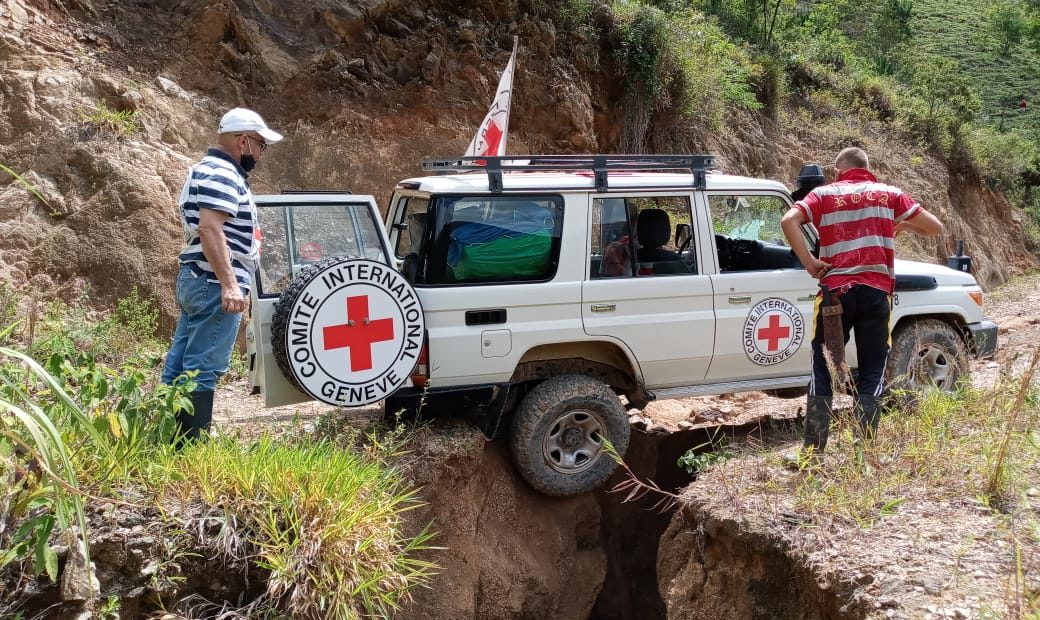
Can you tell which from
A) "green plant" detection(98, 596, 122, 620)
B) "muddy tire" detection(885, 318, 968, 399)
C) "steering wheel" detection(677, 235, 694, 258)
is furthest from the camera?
"muddy tire" detection(885, 318, 968, 399)

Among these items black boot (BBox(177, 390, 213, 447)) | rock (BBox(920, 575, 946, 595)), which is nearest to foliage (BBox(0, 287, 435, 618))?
black boot (BBox(177, 390, 213, 447))

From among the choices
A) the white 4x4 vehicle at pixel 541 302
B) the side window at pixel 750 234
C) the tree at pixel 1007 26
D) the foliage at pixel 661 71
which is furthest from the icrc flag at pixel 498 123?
the tree at pixel 1007 26

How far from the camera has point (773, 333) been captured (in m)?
5.48

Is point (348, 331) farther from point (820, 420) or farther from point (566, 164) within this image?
point (820, 420)

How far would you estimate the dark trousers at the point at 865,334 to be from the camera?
4645 millimetres

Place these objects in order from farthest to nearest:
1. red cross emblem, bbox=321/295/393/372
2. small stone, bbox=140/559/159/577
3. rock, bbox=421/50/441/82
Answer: rock, bbox=421/50/441/82, red cross emblem, bbox=321/295/393/372, small stone, bbox=140/559/159/577

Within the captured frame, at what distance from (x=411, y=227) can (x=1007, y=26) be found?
74.8ft

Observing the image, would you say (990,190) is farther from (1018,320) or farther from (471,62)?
(471,62)

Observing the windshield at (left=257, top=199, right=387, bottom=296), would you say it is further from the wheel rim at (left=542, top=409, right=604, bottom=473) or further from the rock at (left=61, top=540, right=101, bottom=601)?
the rock at (left=61, top=540, right=101, bottom=601)

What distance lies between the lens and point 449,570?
4.92m

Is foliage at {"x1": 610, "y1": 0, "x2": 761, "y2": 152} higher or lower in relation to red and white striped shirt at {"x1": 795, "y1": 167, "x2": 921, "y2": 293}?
higher

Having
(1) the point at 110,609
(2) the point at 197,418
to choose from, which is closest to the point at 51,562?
(1) the point at 110,609

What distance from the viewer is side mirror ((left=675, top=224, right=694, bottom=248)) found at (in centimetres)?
557

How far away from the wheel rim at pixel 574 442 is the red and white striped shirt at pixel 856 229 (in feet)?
5.47
